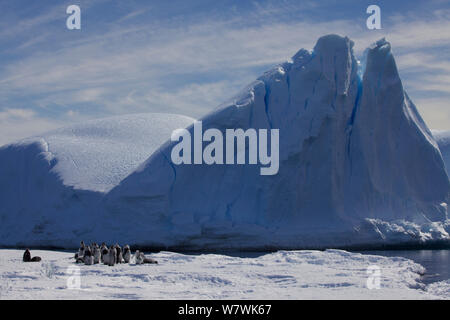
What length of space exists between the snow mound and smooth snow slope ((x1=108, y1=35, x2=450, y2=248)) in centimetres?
225

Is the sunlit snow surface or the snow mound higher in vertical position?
the snow mound

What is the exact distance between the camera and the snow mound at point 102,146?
27.1 meters

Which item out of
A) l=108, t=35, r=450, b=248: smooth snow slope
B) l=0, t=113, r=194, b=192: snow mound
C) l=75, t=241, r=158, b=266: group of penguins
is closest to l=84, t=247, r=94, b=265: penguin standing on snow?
l=75, t=241, r=158, b=266: group of penguins

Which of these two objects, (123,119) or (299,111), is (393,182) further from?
(123,119)

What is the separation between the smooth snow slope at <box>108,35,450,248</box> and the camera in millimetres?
23672

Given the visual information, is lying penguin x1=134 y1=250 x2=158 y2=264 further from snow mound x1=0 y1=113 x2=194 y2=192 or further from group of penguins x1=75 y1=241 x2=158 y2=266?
snow mound x1=0 y1=113 x2=194 y2=192

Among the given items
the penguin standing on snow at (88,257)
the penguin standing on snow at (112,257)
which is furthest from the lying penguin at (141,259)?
the penguin standing on snow at (88,257)

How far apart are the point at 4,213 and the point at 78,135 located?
18.1ft

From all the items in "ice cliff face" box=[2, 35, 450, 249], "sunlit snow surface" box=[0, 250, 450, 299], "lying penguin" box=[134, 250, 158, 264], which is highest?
"ice cliff face" box=[2, 35, 450, 249]

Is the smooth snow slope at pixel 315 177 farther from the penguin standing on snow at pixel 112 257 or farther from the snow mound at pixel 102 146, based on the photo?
the penguin standing on snow at pixel 112 257

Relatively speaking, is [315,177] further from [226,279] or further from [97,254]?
[226,279]

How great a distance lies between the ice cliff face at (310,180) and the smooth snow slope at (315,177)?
0.13 feet

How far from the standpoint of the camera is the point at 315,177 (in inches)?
980

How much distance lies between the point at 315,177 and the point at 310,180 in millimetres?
213
